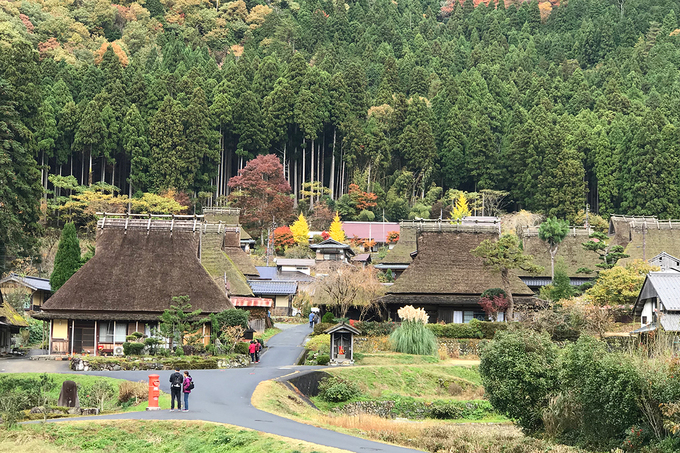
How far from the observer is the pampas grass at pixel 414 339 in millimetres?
37562

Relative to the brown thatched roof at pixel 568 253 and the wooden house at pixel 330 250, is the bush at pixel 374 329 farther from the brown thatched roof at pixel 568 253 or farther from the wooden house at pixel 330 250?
the wooden house at pixel 330 250

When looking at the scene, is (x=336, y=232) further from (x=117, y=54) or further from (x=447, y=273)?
(x=117, y=54)

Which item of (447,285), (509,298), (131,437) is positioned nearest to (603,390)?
(131,437)

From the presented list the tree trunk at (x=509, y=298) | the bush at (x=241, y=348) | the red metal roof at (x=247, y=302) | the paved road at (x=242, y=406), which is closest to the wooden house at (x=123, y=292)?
the bush at (x=241, y=348)

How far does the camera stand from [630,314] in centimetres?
4200

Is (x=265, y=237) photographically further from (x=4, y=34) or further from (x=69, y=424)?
(x=69, y=424)

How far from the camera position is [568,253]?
5638 centimetres

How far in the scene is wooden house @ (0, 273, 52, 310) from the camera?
47312 mm

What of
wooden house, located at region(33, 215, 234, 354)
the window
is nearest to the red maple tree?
wooden house, located at region(33, 215, 234, 354)

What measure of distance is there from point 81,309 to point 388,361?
1314 cm

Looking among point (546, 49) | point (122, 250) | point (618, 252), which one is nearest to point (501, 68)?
point (546, 49)

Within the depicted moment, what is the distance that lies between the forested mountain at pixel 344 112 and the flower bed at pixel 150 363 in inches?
656

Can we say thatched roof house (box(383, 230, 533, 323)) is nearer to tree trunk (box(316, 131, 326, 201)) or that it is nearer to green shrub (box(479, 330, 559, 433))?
green shrub (box(479, 330, 559, 433))

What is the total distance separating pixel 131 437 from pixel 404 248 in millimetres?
40600
